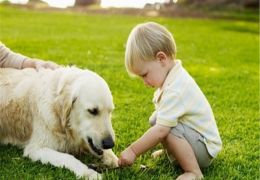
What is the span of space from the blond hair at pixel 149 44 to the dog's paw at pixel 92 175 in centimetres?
Answer: 102

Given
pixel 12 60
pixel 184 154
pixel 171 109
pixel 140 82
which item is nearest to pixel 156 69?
pixel 171 109

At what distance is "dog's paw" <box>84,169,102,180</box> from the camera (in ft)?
13.3

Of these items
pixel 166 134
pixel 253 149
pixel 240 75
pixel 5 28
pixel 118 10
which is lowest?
pixel 118 10

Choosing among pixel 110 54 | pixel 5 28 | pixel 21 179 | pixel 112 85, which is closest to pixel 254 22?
pixel 5 28

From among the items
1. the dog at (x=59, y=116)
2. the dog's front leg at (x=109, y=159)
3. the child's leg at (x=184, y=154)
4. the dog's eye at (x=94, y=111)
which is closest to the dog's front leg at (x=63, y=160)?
the dog at (x=59, y=116)

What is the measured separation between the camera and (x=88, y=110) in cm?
429

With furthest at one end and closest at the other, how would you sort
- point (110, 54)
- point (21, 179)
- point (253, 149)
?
point (110, 54) < point (253, 149) < point (21, 179)

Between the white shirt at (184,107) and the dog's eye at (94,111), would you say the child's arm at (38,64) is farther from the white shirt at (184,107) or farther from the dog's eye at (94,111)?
the white shirt at (184,107)

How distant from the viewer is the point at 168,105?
4.25m

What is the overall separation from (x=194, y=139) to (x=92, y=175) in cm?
94

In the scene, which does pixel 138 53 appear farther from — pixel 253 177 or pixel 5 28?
pixel 5 28

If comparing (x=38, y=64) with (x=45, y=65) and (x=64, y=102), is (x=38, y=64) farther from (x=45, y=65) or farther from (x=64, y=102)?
(x=64, y=102)

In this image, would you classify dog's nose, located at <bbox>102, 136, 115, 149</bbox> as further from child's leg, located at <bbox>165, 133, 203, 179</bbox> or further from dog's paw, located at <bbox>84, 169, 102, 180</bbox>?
child's leg, located at <bbox>165, 133, 203, 179</bbox>

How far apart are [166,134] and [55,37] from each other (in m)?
11.3
